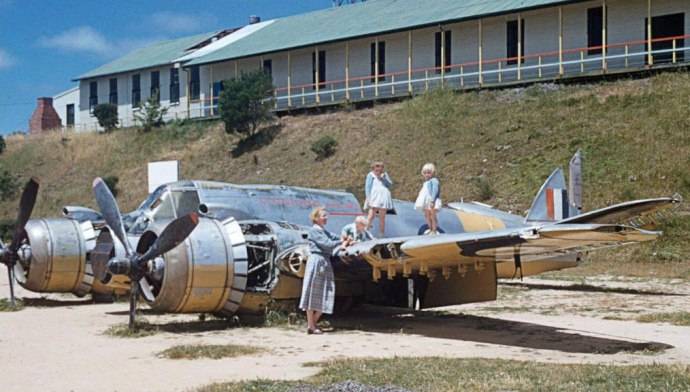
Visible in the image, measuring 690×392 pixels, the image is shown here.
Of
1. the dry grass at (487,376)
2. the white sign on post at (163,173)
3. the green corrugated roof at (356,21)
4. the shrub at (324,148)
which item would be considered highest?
the green corrugated roof at (356,21)

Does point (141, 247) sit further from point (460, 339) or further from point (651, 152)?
point (651, 152)

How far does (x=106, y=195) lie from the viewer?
14.1m

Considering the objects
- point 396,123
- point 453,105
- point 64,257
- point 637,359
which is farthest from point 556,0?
point 637,359

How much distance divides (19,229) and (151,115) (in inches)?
1555

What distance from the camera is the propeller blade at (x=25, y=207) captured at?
57.2ft

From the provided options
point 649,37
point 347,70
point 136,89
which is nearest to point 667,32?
point 649,37

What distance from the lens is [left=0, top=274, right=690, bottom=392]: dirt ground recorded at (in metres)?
9.95

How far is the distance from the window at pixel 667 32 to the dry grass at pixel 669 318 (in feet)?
82.7

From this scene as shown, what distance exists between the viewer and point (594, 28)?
1598 inches

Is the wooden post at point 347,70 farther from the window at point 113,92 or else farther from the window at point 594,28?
the window at point 113,92

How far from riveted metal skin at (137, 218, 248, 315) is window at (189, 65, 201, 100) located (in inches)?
1809

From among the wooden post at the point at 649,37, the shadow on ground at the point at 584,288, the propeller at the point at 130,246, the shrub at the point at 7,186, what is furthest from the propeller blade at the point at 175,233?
the shrub at the point at 7,186

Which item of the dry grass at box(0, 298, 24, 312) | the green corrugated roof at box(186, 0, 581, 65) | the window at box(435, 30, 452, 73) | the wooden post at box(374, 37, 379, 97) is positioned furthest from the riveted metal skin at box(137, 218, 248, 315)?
the wooden post at box(374, 37, 379, 97)

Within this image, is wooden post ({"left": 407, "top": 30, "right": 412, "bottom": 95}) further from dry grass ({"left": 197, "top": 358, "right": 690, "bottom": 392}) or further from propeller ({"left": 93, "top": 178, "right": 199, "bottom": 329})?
dry grass ({"left": 197, "top": 358, "right": 690, "bottom": 392})
